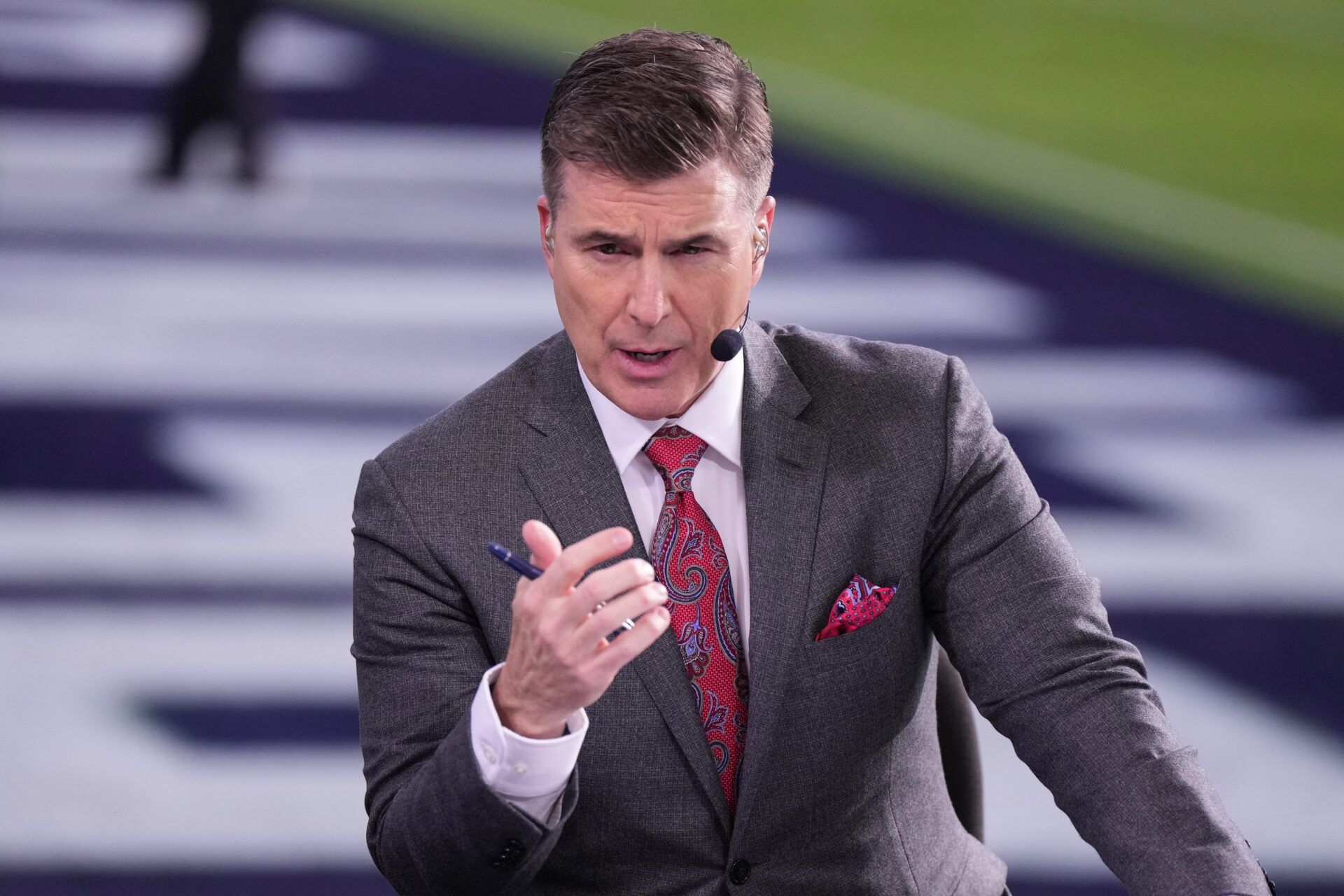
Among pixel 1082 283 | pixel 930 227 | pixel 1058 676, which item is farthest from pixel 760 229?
pixel 930 227

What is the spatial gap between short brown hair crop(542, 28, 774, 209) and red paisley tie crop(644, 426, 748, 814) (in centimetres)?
31

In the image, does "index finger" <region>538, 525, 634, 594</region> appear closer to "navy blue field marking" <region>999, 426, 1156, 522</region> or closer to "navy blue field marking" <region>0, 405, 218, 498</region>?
"navy blue field marking" <region>999, 426, 1156, 522</region>

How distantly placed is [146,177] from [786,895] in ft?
12.4

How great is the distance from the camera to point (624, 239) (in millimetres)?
1529

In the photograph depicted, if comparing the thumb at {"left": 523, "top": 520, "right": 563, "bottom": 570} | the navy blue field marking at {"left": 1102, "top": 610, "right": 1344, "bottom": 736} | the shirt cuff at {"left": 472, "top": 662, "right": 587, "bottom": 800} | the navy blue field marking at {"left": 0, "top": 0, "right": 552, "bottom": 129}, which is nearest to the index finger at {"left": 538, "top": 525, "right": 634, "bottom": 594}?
the thumb at {"left": 523, "top": 520, "right": 563, "bottom": 570}

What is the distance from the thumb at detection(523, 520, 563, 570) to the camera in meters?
1.32

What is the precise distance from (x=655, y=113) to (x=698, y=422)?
0.33m

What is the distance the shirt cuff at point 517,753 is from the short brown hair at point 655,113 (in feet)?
1.54

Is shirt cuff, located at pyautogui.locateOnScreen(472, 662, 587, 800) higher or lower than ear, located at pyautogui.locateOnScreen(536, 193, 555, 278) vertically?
lower

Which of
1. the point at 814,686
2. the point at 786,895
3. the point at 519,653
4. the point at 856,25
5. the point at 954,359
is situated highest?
the point at 856,25


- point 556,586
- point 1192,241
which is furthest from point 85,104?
point 556,586

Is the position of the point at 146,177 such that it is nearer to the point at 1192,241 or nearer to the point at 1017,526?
the point at 1192,241

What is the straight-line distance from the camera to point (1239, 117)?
548 cm

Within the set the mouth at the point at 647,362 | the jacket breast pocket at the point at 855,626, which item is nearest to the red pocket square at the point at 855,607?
the jacket breast pocket at the point at 855,626
